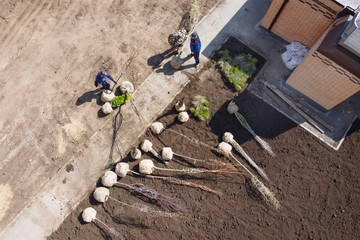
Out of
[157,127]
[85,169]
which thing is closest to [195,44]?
[157,127]

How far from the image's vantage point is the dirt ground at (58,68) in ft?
32.7

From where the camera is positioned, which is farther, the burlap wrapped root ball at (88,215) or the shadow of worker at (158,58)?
the shadow of worker at (158,58)

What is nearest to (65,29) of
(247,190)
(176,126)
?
(176,126)

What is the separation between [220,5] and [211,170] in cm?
772

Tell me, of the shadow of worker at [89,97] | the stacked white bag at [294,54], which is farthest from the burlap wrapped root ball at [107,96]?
the stacked white bag at [294,54]

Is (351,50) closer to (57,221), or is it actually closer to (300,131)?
(300,131)

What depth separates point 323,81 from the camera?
30.4ft

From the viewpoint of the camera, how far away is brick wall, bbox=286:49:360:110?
848 cm

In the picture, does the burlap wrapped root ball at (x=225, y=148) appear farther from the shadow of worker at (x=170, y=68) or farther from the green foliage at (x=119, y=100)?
the green foliage at (x=119, y=100)

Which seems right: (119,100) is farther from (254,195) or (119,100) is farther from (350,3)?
(350,3)

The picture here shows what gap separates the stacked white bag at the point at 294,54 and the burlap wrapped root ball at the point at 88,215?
32.6 ft

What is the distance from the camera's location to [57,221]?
9.41m

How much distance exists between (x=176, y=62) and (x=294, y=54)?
5.06m

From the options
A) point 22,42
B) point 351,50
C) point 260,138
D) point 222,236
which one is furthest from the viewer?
point 22,42
